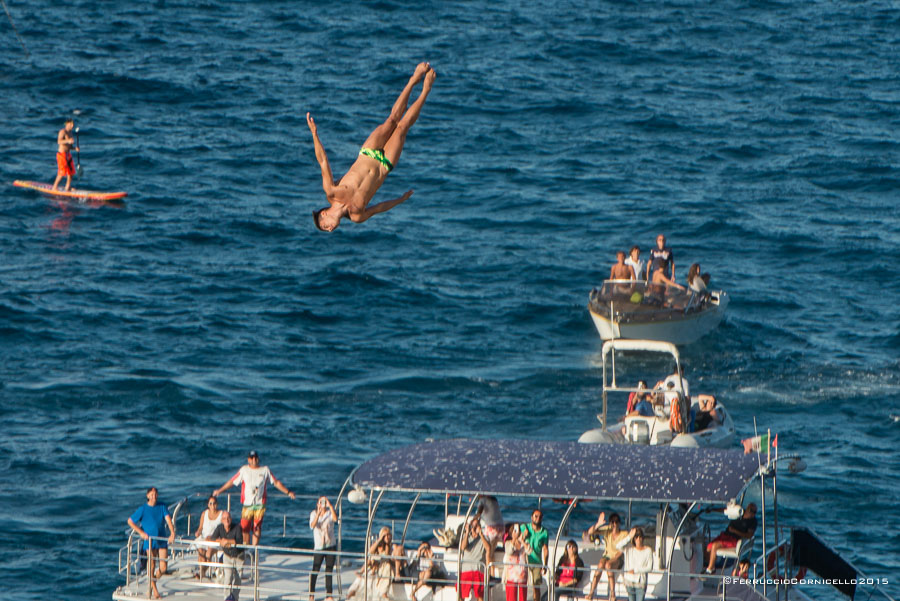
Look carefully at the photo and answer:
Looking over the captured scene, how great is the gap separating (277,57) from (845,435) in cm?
4232

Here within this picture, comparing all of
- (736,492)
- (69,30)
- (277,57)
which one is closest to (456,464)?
(736,492)

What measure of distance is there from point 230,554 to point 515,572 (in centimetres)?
531

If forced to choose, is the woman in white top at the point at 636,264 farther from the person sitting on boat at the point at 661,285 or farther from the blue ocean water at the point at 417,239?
the blue ocean water at the point at 417,239

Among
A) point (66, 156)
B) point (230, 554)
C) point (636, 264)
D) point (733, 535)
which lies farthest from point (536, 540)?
point (66, 156)

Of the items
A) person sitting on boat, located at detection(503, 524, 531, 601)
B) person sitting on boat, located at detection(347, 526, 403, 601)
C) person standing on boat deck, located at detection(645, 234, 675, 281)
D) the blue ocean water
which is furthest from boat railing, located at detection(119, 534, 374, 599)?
person standing on boat deck, located at detection(645, 234, 675, 281)

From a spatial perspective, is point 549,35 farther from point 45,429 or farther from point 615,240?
point 45,429

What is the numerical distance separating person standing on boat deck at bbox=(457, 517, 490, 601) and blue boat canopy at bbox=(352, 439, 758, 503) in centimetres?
73

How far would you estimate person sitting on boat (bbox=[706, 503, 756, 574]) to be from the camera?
82.0 feet

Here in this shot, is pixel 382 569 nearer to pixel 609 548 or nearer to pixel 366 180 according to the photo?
pixel 609 548

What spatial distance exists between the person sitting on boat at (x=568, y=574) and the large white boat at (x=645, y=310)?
19.9 m

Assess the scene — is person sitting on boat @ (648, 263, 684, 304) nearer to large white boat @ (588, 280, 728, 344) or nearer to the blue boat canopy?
large white boat @ (588, 280, 728, 344)

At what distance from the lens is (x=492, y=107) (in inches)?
2771

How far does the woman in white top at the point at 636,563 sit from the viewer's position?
76.5ft

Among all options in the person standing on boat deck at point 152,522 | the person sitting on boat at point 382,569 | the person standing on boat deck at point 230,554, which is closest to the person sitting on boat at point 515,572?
the person sitting on boat at point 382,569
